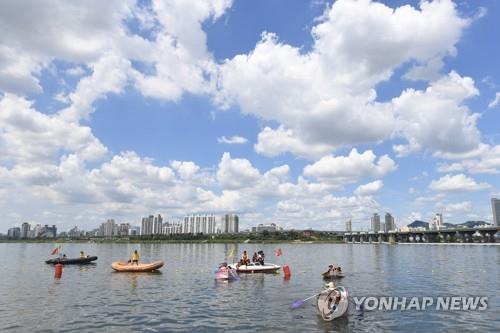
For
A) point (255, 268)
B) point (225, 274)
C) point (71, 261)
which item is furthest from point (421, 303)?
point (71, 261)

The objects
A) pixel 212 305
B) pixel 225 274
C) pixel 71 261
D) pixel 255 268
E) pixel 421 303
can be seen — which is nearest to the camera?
pixel 212 305

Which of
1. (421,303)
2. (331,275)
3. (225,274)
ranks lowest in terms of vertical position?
(421,303)

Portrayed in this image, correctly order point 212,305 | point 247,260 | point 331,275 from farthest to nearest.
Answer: point 247,260 → point 331,275 → point 212,305

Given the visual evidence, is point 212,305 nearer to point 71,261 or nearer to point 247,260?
point 247,260

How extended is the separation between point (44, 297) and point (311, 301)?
24692 millimetres

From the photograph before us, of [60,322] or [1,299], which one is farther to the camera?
[1,299]

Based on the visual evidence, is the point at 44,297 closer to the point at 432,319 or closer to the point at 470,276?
the point at 432,319

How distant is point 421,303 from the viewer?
35.0 meters

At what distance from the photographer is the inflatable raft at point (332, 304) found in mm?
27906

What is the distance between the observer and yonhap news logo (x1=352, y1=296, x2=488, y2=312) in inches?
1275

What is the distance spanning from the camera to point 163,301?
36.5 metres

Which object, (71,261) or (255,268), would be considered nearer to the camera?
(255,268)

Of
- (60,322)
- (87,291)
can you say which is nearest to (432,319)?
(60,322)

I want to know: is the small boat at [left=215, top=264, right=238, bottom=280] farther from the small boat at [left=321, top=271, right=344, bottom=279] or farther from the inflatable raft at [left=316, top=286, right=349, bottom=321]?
the inflatable raft at [left=316, top=286, right=349, bottom=321]
